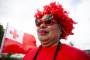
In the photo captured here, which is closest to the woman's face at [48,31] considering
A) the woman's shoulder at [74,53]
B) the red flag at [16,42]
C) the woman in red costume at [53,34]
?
the woman in red costume at [53,34]

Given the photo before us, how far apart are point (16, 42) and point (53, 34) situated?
47.3 ft

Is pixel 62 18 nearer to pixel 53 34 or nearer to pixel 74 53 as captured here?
pixel 53 34

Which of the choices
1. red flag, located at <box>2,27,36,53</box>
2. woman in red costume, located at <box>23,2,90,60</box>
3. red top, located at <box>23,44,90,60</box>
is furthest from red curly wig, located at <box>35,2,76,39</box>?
red flag, located at <box>2,27,36,53</box>

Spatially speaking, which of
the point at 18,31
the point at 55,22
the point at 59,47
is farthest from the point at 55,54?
the point at 18,31

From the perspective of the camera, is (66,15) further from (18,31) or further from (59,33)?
(18,31)

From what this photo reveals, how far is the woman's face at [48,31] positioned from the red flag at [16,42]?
547 inches

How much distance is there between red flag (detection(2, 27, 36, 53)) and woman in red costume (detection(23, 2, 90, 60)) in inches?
544

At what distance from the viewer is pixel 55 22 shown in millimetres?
3771

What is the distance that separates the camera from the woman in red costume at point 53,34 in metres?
3.53

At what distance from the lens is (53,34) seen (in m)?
3.68

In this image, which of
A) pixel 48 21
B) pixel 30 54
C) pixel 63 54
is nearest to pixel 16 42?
pixel 30 54

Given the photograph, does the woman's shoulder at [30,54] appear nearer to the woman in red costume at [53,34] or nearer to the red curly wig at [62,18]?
the woman in red costume at [53,34]

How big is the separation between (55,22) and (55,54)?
1.45 ft

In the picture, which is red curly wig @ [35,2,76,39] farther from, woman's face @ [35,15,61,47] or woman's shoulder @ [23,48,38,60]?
woman's shoulder @ [23,48,38,60]
